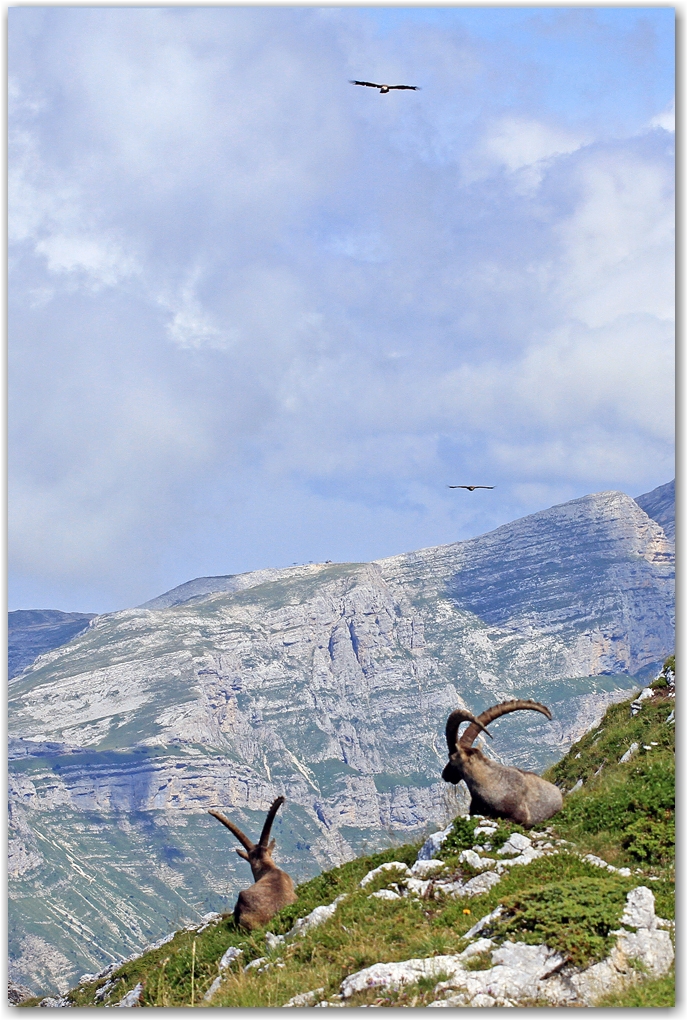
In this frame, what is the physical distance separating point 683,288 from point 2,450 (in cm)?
1331

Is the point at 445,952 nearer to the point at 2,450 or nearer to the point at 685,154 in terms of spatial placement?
the point at 2,450

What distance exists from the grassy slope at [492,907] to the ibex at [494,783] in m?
0.57

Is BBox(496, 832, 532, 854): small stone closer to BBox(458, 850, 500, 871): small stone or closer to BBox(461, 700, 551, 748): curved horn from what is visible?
BBox(458, 850, 500, 871): small stone

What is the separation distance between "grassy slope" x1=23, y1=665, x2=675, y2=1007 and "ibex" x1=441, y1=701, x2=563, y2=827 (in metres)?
0.57

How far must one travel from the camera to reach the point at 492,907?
18688 mm

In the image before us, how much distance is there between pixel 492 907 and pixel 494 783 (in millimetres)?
5840

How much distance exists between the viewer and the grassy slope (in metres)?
16.8

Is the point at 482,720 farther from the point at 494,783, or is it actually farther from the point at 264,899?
the point at 264,899

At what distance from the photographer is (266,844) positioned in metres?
28.2

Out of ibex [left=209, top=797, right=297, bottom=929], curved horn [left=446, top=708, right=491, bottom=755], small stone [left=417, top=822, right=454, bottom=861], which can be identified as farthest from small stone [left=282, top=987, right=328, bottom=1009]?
curved horn [left=446, top=708, right=491, bottom=755]

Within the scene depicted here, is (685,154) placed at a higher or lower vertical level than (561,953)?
higher

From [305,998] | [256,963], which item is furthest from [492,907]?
[256,963]

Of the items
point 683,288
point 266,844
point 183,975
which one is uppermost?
point 683,288

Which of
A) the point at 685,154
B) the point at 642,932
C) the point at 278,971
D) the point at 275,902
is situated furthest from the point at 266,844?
the point at 685,154
